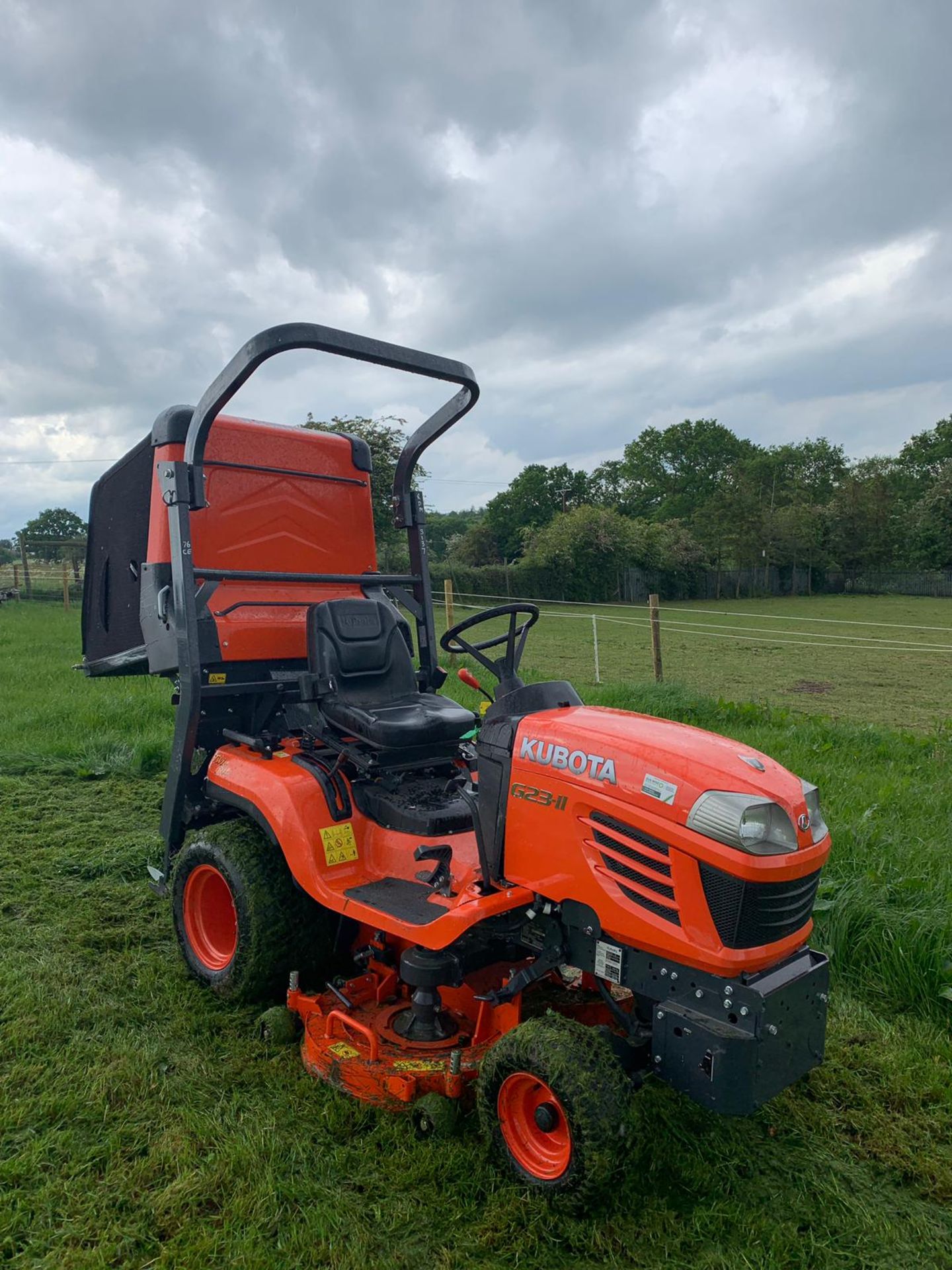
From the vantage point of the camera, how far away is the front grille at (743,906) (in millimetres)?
2164

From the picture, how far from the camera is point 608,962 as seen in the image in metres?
2.38

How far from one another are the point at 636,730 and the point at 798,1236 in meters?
1.35

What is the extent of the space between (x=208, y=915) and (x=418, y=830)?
1.22 metres

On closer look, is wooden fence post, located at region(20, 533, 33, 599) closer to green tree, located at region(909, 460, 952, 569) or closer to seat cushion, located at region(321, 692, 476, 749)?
seat cushion, located at region(321, 692, 476, 749)

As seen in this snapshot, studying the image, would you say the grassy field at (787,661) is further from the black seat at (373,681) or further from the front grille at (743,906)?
the front grille at (743,906)

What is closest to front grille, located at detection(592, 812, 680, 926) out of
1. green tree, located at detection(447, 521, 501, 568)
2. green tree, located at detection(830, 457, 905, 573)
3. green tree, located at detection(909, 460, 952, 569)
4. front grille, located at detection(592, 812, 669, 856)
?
front grille, located at detection(592, 812, 669, 856)

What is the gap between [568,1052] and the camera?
7.38ft

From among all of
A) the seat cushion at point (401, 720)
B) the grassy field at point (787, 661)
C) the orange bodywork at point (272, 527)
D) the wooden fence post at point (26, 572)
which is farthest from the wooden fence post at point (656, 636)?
the wooden fence post at point (26, 572)

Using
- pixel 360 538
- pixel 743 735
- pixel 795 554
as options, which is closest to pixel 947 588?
pixel 795 554

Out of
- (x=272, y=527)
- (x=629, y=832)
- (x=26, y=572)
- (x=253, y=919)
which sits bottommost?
(x=253, y=919)

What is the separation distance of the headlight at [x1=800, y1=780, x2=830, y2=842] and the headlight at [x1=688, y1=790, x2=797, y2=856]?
0.59 ft

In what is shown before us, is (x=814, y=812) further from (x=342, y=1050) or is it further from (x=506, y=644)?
(x=342, y=1050)

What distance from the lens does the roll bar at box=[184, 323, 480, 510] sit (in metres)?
3.08

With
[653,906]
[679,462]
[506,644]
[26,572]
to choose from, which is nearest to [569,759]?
[653,906]
